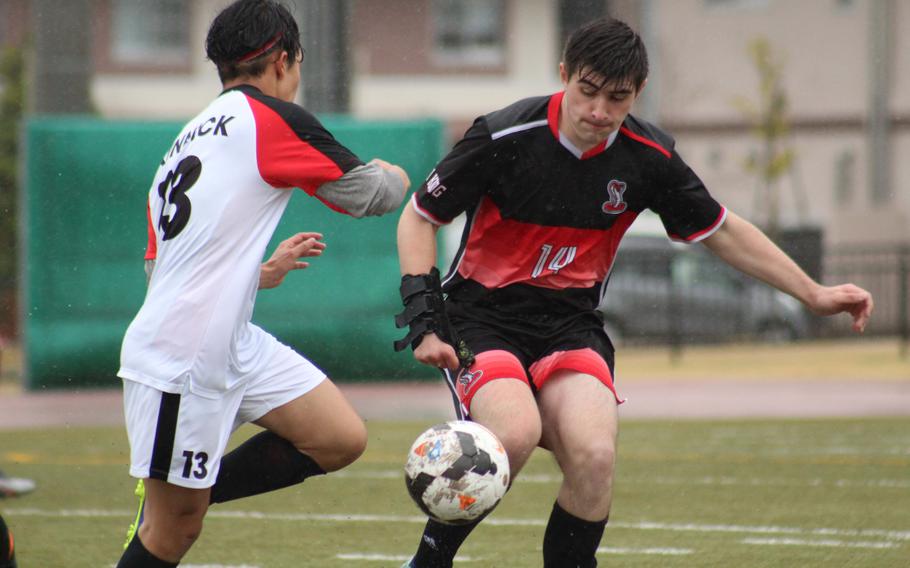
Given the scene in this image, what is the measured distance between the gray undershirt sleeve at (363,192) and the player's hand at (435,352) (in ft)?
1.57

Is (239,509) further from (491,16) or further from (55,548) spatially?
(491,16)

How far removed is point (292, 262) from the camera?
16.0ft

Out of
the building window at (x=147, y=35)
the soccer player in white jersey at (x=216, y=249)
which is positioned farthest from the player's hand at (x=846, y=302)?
the building window at (x=147, y=35)

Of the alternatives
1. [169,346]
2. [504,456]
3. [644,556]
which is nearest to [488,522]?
[644,556]

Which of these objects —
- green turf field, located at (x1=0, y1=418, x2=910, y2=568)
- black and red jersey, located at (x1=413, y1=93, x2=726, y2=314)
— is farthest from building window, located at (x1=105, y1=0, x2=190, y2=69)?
black and red jersey, located at (x1=413, y1=93, x2=726, y2=314)

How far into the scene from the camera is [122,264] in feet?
46.4

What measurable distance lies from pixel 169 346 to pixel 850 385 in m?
11.4

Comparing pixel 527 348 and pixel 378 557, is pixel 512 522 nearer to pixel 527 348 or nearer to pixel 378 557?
pixel 378 557

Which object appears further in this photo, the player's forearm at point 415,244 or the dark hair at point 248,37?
the player's forearm at point 415,244

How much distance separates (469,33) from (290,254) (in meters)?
28.5

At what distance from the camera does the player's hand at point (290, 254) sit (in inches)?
190

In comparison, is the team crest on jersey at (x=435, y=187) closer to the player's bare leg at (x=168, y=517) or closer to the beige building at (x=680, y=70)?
the player's bare leg at (x=168, y=517)

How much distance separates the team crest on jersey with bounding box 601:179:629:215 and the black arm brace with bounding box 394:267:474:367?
0.62 m

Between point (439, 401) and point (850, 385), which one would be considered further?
point (850, 385)
